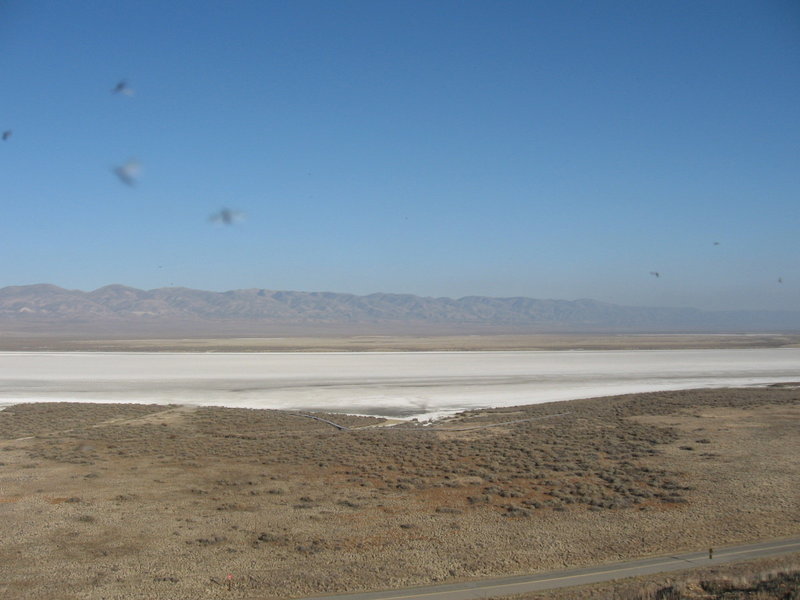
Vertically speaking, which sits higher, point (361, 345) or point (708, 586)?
point (708, 586)

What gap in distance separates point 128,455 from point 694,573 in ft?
55.4

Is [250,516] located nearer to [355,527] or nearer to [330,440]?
[355,527]

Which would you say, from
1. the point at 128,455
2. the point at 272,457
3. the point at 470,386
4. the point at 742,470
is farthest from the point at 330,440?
the point at 470,386

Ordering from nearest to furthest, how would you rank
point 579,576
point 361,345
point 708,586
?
point 708,586 < point 579,576 < point 361,345

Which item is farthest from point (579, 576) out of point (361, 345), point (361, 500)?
point (361, 345)

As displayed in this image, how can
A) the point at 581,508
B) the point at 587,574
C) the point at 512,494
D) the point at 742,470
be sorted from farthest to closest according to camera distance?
the point at 742,470, the point at 512,494, the point at 581,508, the point at 587,574

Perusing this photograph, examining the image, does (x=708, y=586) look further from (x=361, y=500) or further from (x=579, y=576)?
(x=361, y=500)

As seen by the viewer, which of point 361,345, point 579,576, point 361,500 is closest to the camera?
point 579,576

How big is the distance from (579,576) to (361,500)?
6127 mm

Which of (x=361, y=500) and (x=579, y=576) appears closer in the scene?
(x=579, y=576)

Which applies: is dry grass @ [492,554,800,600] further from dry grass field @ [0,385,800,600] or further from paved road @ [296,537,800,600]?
dry grass field @ [0,385,800,600]

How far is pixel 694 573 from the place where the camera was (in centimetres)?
1019

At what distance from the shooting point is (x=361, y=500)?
1520 cm

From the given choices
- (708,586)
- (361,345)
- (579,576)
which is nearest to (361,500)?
(579,576)
